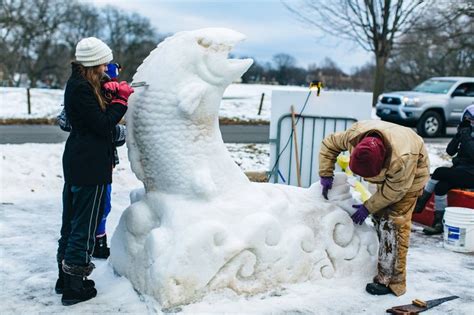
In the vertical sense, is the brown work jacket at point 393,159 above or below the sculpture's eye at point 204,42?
below

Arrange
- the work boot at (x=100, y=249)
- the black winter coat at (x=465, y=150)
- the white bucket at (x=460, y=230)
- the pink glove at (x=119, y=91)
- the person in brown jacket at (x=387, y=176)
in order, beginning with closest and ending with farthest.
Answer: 1. the pink glove at (x=119, y=91)
2. the person in brown jacket at (x=387, y=176)
3. the work boot at (x=100, y=249)
4. the white bucket at (x=460, y=230)
5. the black winter coat at (x=465, y=150)

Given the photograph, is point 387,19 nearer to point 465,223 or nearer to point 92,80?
point 465,223

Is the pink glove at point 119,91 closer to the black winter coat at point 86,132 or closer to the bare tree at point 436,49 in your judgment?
the black winter coat at point 86,132

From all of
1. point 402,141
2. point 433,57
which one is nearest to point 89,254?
point 402,141

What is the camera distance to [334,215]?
4.32 meters

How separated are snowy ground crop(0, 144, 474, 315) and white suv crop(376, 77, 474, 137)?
8988 millimetres

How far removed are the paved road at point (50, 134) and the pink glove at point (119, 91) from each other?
25.8ft

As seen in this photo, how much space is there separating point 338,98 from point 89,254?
458cm

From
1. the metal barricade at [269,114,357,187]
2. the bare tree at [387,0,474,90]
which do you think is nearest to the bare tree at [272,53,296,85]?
the bare tree at [387,0,474,90]

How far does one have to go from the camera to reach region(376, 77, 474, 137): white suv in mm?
14883

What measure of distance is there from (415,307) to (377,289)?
32cm

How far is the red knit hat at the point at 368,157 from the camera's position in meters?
3.83

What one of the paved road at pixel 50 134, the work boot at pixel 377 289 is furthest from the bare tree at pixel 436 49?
the work boot at pixel 377 289

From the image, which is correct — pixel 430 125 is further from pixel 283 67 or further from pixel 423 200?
pixel 283 67
